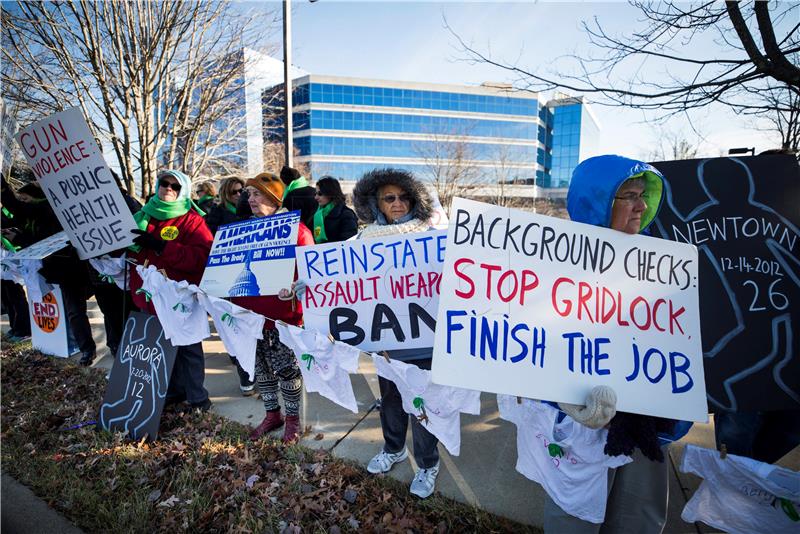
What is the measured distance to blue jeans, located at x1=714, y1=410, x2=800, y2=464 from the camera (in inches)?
91.0

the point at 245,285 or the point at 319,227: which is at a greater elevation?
the point at 319,227

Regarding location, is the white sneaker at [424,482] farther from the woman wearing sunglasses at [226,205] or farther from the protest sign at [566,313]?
the woman wearing sunglasses at [226,205]

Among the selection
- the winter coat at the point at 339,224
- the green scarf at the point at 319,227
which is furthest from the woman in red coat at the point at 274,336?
the winter coat at the point at 339,224

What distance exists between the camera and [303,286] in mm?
2434

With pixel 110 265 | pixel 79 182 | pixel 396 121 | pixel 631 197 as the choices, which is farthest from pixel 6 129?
pixel 396 121

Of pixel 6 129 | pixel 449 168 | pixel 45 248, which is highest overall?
pixel 449 168

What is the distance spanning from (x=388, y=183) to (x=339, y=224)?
2116 mm

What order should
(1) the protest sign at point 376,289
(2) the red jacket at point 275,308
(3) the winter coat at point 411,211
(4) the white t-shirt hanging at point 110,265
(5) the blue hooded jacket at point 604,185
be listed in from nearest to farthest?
(5) the blue hooded jacket at point 604,185, (1) the protest sign at point 376,289, (3) the winter coat at point 411,211, (2) the red jacket at point 275,308, (4) the white t-shirt hanging at point 110,265

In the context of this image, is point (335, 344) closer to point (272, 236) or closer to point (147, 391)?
point (272, 236)

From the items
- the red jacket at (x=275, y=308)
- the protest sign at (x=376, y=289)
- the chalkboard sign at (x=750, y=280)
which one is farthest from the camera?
the red jacket at (x=275, y=308)

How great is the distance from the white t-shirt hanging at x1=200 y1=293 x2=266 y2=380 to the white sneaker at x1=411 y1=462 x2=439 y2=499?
1.34 m

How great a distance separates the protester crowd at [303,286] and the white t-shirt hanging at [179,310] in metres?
0.24

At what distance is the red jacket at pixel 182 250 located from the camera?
3203 millimetres

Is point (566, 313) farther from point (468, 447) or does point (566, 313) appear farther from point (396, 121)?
point (396, 121)
